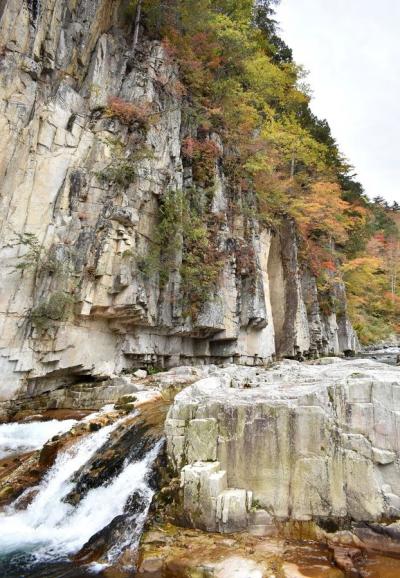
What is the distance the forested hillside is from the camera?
807 inches

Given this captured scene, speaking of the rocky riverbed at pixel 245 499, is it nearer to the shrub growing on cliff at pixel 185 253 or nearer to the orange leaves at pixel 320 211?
the shrub growing on cliff at pixel 185 253

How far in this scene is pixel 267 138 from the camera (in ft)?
72.8

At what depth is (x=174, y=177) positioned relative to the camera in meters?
17.3

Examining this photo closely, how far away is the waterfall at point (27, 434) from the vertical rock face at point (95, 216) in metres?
1.80

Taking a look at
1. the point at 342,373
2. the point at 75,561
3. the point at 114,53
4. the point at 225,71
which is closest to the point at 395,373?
the point at 342,373

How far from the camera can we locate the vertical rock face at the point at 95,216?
13.6 meters

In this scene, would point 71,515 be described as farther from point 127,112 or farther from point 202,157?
point 202,157

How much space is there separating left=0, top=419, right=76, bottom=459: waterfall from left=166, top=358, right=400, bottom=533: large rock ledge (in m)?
5.13

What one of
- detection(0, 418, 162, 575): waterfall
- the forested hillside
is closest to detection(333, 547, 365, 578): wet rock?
detection(0, 418, 162, 575): waterfall

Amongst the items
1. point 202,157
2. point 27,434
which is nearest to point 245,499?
point 27,434

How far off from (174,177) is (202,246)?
10.3 feet

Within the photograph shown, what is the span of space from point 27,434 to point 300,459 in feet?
25.4

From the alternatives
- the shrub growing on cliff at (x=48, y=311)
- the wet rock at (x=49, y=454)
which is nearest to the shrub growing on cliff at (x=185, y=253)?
the shrub growing on cliff at (x=48, y=311)

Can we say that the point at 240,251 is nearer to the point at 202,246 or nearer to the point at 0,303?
the point at 202,246
